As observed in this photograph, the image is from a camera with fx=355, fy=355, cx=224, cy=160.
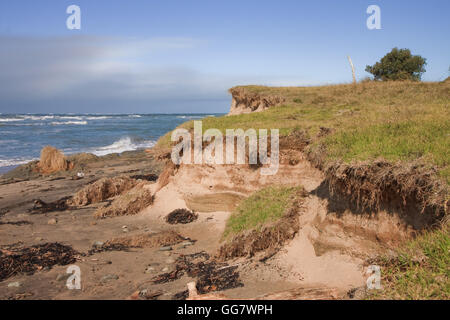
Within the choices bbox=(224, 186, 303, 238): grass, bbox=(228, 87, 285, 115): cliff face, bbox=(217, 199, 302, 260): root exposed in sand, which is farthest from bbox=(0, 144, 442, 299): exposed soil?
bbox=(228, 87, 285, 115): cliff face

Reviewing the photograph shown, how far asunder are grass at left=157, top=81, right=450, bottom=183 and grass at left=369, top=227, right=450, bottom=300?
112cm

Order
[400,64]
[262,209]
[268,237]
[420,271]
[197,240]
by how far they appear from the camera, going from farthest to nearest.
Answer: [400,64] < [197,240] < [262,209] < [268,237] < [420,271]

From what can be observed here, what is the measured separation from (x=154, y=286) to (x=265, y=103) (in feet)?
41.0

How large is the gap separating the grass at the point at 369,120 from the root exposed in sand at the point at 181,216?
2425mm

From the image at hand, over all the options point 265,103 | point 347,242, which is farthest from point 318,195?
point 265,103

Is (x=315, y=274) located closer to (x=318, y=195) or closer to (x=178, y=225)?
(x=318, y=195)

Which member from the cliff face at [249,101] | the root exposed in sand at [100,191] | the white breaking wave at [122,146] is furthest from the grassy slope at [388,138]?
the white breaking wave at [122,146]

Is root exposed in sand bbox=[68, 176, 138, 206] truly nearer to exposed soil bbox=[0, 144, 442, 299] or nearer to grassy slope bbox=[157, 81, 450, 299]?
exposed soil bbox=[0, 144, 442, 299]

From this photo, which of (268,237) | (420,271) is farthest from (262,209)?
(420,271)

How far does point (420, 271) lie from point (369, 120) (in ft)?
17.4

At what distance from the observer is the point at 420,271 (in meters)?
4.36

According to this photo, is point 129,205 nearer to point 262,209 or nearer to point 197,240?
point 197,240

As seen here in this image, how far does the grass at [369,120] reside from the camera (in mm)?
6336

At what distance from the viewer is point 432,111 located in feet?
30.1
